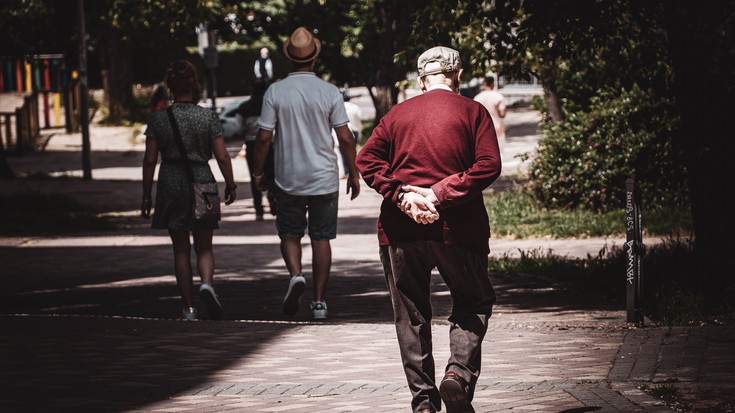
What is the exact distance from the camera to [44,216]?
667 inches

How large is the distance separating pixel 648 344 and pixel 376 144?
8.19ft

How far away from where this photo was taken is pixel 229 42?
186 ft

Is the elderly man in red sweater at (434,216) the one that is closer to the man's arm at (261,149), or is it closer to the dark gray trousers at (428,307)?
the dark gray trousers at (428,307)

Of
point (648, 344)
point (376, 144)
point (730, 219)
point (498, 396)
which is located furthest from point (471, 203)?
point (730, 219)

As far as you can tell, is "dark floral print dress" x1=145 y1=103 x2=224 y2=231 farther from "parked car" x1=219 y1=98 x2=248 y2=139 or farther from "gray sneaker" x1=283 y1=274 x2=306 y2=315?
"parked car" x1=219 y1=98 x2=248 y2=139

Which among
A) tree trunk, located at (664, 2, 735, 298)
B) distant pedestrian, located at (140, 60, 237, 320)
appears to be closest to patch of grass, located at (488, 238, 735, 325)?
tree trunk, located at (664, 2, 735, 298)

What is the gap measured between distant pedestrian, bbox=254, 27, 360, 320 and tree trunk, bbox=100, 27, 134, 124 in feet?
101

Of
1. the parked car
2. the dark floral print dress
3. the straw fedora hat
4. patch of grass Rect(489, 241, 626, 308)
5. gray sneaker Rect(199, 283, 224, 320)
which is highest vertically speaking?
the straw fedora hat

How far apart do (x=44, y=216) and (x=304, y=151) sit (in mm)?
8824

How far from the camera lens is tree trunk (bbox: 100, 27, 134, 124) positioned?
129 ft

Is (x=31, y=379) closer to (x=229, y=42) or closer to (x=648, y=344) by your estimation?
(x=648, y=344)

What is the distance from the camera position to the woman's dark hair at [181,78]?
355 inches

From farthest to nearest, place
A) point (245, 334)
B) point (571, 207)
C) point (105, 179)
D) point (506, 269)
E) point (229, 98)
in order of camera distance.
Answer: point (229, 98) → point (105, 179) → point (571, 207) → point (506, 269) → point (245, 334)

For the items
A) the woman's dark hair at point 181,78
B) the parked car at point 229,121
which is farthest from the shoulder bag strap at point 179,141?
the parked car at point 229,121
